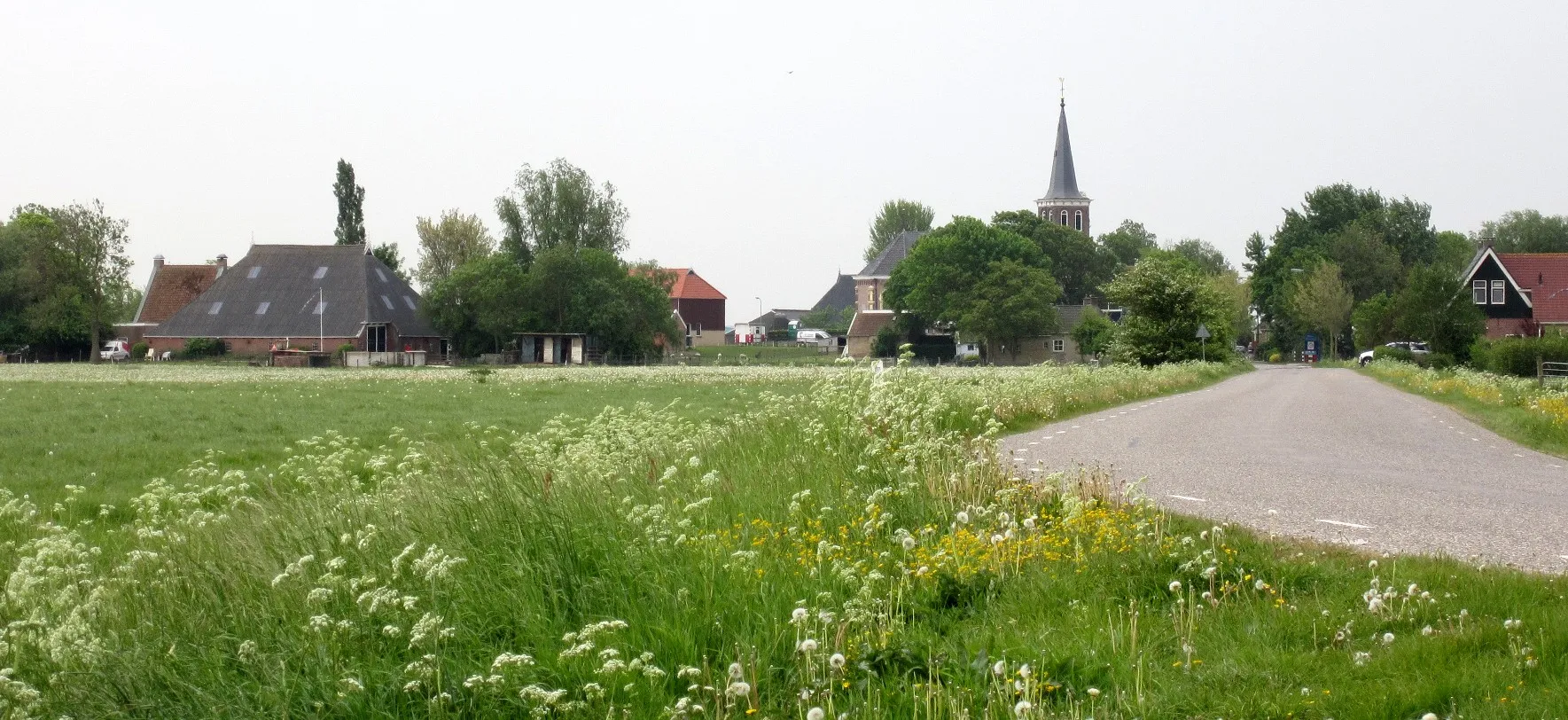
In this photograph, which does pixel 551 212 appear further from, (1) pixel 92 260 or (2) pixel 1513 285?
(2) pixel 1513 285

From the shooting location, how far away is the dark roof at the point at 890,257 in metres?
126

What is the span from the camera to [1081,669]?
546 cm

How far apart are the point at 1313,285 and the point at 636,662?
9648 cm

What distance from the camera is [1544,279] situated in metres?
75.8

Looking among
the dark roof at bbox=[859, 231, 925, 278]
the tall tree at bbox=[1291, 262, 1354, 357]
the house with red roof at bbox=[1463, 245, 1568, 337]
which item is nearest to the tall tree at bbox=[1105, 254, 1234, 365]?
the house with red roof at bbox=[1463, 245, 1568, 337]

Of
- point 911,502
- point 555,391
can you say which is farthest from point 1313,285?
point 911,502

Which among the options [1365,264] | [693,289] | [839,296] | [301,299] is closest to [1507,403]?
[301,299]

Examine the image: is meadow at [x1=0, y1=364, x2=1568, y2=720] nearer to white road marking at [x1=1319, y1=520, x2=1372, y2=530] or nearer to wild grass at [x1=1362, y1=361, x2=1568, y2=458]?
white road marking at [x1=1319, y1=520, x2=1372, y2=530]

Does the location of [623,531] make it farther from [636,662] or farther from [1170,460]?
[1170,460]

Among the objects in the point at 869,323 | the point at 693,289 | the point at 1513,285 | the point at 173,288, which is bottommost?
the point at 869,323

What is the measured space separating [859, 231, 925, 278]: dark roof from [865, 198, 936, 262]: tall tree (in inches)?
741

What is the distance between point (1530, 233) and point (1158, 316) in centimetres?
9340

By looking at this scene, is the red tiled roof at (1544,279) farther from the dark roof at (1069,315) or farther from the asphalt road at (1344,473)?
the asphalt road at (1344,473)

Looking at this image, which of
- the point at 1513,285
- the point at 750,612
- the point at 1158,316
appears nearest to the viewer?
the point at 750,612
